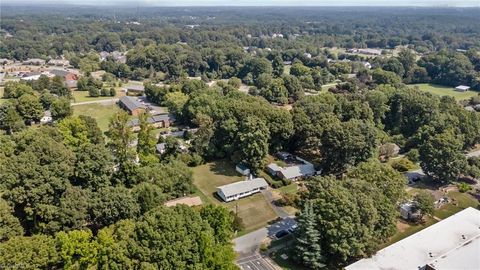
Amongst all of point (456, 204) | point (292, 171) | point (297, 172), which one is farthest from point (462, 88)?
point (292, 171)

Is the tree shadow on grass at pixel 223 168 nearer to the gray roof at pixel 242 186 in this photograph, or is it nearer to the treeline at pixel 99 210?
the gray roof at pixel 242 186

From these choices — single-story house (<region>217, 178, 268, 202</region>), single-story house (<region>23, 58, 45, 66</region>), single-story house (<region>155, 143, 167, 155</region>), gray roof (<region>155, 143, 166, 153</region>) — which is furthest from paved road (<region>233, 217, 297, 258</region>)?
single-story house (<region>23, 58, 45, 66</region>)

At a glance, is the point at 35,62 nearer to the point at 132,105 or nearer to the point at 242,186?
the point at 132,105

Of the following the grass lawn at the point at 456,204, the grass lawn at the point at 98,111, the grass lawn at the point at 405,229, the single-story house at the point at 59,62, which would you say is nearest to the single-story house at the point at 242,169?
the grass lawn at the point at 405,229

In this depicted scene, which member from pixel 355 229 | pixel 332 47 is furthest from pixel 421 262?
pixel 332 47

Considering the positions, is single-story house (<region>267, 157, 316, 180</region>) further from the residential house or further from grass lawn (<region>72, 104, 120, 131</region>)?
grass lawn (<region>72, 104, 120, 131</region>)

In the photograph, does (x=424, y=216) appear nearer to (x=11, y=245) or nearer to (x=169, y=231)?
(x=169, y=231)

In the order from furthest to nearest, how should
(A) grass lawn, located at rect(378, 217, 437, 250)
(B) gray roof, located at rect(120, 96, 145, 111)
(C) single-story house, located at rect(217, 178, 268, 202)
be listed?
(B) gray roof, located at rect(120, 96, 145, 111) → (C) single-story house, located at rect(217, 178, 268, 202) → (A) grass lawn, located at rect(378, 217, 437, 250)
